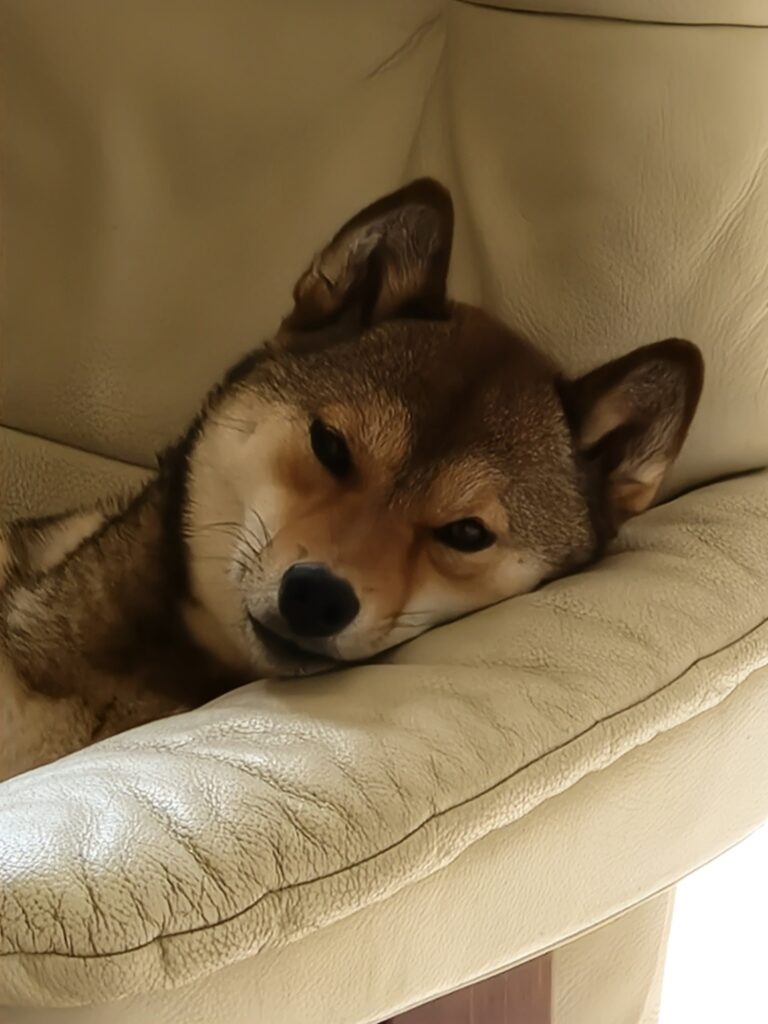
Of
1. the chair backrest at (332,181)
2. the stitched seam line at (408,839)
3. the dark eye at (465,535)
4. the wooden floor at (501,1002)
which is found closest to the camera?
the stitched seam line at (408,839)

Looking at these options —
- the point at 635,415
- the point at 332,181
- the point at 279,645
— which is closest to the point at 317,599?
the point at 279,645

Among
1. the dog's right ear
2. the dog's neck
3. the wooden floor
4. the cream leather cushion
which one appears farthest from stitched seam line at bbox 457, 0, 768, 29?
the wooden floor

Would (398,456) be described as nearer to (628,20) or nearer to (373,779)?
(373,779)

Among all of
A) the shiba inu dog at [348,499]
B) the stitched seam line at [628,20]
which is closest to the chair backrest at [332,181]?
the stitched seam line at [628,20]

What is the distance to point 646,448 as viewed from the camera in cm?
121

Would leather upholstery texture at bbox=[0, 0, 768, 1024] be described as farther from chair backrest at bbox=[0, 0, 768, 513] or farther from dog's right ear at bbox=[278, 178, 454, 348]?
dog's right ear at bbox=[278, 178, 454, 348]

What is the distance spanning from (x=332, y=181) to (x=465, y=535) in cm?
56

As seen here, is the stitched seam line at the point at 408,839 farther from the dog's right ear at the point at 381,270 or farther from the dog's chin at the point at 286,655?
the dog's right ear at the point at 381,270

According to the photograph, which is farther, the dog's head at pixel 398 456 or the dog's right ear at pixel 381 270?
the dog's right ear at pixel 381 270

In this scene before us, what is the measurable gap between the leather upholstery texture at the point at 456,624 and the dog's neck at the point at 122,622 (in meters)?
0.18

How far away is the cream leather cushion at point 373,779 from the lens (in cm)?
73

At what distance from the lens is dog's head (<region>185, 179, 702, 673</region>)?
1093 mm

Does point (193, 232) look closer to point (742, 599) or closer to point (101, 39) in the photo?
point (101, 39)

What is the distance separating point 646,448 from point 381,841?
541mm
